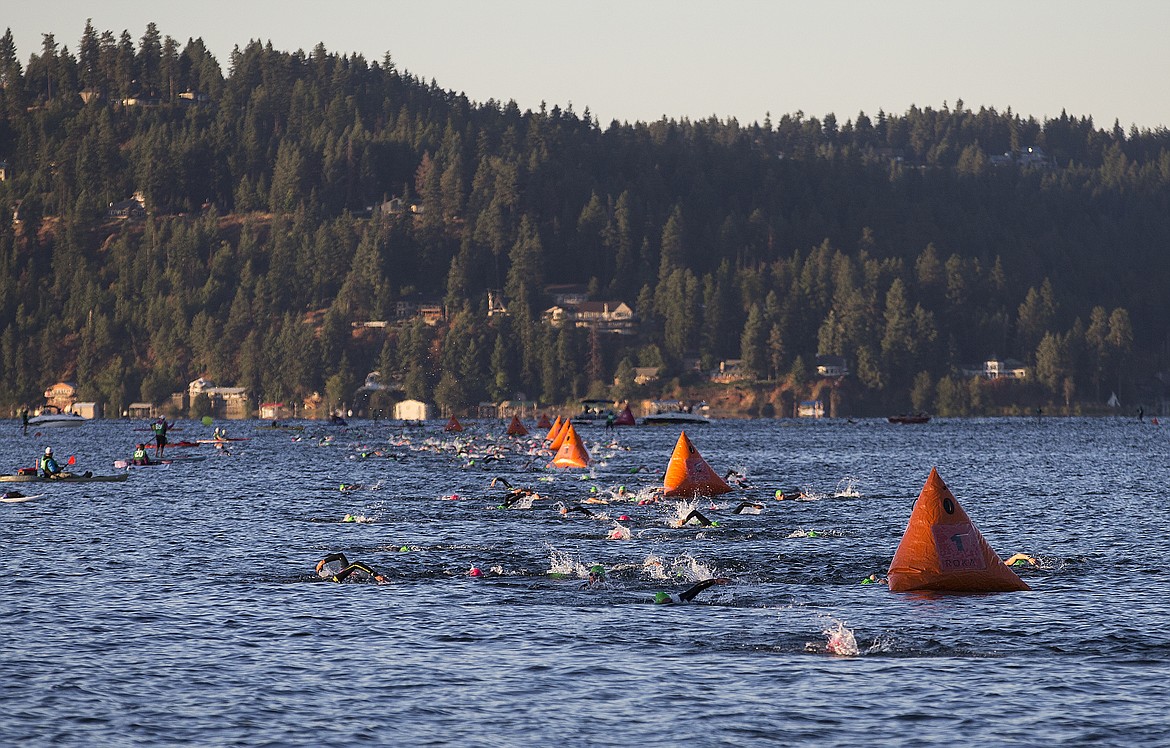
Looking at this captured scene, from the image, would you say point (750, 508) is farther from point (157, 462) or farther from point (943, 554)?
point (157, 462)

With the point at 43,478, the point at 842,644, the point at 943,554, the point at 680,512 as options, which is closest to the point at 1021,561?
the point at 943,554

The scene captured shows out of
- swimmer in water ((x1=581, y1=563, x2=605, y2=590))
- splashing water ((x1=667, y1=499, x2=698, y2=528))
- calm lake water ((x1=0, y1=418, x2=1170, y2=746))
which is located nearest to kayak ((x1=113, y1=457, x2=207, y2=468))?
calm lake water ((x1=0, y1=418, x2=1170, y2=746))

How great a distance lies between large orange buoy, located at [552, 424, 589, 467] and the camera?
91.1m

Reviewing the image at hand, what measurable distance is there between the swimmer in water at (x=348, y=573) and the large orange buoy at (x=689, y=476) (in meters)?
26.6

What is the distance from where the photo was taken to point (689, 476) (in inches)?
2547

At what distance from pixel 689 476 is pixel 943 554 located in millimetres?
31487

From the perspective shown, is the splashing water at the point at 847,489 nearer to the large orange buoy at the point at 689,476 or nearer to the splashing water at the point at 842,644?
the large orange buoy at the point at 689,476

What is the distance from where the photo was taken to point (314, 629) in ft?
101

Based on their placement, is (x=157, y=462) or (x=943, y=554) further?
(x=157, y=462)

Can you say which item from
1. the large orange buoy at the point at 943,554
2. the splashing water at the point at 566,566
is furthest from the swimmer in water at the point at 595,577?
the large orange buoy at the point at 943,554

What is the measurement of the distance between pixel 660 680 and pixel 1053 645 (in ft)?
26.7

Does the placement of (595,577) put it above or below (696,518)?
below

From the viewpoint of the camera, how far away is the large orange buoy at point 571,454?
91.1m

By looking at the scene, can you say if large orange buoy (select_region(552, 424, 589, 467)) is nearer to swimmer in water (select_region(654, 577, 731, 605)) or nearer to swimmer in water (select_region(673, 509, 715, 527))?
swimmer in water (select_region(673, 509, 715, 527))
